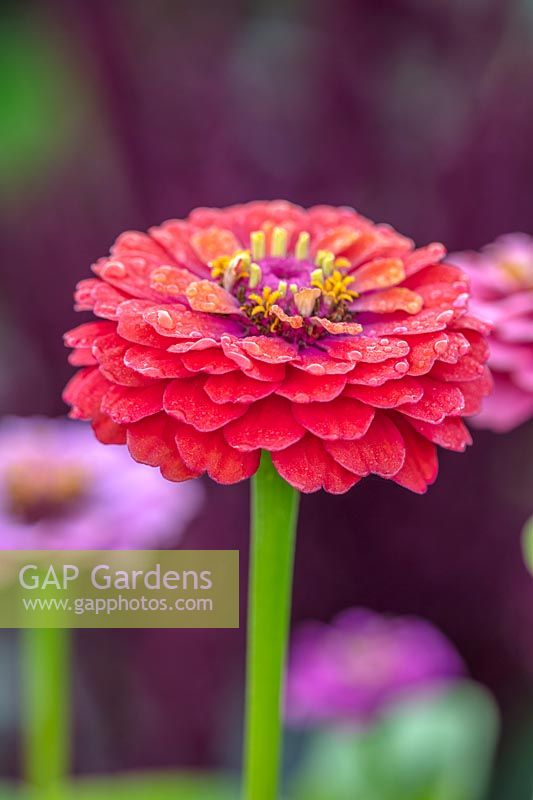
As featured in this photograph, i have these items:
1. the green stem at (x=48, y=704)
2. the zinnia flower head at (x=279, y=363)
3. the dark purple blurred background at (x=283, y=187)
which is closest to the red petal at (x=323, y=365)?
the zinnia flower head at (x=279, y=363)

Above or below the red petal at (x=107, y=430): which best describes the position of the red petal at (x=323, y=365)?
above

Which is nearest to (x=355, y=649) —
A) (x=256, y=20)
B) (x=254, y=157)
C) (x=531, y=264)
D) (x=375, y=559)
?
(x=375, y=559)

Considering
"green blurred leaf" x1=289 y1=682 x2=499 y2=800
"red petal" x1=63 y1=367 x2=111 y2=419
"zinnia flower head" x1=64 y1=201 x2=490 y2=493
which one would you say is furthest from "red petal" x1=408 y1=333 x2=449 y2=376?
"green blurred leaf" x1=289 y1=682 x2=499 y2=800

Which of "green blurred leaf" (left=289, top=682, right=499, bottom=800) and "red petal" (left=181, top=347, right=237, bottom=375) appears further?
"green blurred leaf" (left=289, top=682, right=499, bottom=800)

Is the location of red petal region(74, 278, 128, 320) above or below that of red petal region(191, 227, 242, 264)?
below

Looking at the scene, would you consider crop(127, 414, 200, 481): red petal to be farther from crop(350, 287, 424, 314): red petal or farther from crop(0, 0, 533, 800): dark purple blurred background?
crop(0, 0, 533, 800): dark purple blurred background

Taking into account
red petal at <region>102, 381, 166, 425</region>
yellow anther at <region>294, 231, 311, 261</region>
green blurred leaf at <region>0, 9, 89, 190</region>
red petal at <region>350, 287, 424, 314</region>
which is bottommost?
red petal at <region>102, 381, 166, 425</region>

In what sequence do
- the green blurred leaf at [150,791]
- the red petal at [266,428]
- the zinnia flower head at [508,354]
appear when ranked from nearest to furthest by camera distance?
1. the red petal at [266,428]
2. the zinnia flower head at [508,354]
3. the green blurred leaf at [150,791]

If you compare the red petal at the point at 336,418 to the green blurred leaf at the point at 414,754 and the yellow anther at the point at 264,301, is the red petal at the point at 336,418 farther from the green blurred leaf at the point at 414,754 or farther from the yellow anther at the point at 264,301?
the green blurred leaf at the point at 414,754
